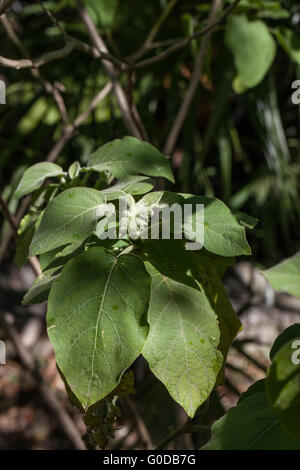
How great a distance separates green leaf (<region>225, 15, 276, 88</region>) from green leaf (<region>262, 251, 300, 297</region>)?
65 cm

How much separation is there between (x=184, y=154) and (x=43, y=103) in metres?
0.57

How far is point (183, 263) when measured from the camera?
0.48 m

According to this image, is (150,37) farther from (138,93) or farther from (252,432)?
(252,432)

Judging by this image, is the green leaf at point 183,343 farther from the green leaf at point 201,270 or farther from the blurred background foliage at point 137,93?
the blurred background foliage at point 137,93

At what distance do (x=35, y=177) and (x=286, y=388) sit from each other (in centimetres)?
39

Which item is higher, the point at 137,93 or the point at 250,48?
the point at 250,48

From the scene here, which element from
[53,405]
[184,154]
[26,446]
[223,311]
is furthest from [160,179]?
[26,446]

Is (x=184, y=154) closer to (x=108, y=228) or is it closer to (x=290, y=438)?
(x=108, y=228)

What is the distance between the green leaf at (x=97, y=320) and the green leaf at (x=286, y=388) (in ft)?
0.39

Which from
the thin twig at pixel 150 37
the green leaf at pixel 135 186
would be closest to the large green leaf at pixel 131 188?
the green leaf at pixel 135 186

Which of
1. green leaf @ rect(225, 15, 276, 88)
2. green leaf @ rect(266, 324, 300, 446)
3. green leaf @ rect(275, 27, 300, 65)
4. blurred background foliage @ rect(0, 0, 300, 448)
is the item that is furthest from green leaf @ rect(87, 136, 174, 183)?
blurred background foliage @ rect(0, 0, 300, 448)

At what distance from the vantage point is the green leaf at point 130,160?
0.57 meters

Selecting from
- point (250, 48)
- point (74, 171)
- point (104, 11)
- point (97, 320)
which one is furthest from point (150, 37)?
point (97, 320)

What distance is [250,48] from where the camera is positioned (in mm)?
958
